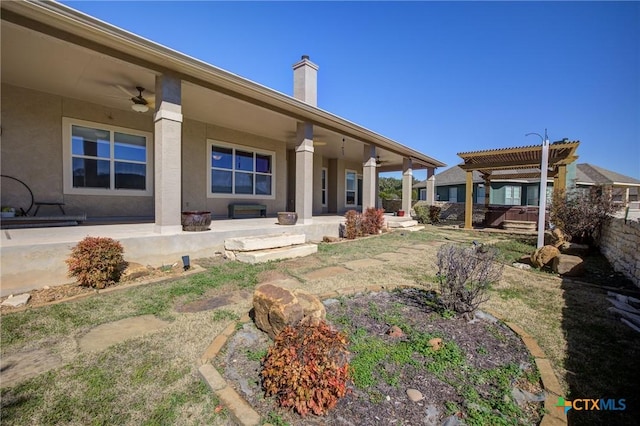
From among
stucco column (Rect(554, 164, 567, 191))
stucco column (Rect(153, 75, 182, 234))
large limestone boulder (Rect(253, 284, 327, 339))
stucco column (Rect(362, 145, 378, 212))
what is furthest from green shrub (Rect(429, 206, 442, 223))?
large limestone boulder (Rect(253, 284, 327, 339))

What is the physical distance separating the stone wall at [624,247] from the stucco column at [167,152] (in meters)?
8.14

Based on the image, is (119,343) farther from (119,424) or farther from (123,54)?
(123,54)

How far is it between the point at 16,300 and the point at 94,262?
875 millimetres

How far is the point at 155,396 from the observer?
6.49ft

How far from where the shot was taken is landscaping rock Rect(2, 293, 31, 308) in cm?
349

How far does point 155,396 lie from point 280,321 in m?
1.05

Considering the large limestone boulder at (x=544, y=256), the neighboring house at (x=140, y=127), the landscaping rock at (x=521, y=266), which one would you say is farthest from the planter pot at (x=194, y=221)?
the large limestone boulder at (x=544, y=256)

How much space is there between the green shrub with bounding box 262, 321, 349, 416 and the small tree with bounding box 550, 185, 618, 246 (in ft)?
28.7

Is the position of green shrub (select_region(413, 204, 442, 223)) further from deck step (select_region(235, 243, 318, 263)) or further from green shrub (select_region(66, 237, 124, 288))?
green shrub (select_region(66, 237, 124, 288))

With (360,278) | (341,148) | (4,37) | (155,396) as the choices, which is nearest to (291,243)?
(360,278)

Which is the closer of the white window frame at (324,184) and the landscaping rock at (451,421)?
the landscaping rock at (451,421)

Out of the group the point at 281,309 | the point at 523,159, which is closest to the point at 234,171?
the point at 281,309

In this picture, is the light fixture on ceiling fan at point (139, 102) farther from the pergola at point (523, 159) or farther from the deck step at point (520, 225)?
the deck step at point (520, 225)

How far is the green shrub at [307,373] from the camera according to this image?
5.86 ft
